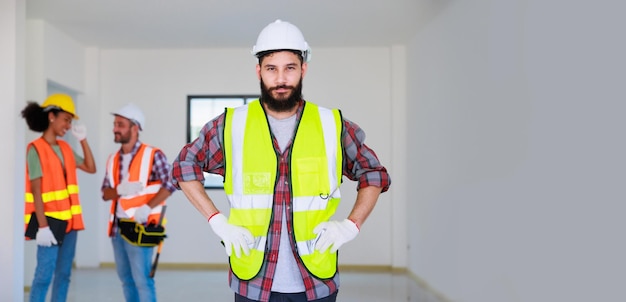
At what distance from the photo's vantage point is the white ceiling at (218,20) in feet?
17.6

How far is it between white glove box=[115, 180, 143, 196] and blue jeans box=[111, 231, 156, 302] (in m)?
0.24

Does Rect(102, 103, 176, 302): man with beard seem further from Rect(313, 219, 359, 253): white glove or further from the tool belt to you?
Rect(313, 219, 359, 253): white glove

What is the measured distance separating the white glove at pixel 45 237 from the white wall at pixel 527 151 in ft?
8.74

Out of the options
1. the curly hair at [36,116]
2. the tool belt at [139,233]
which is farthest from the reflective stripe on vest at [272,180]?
the curly hair at [36,116]

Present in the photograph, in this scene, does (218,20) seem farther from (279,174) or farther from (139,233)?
(279,174)

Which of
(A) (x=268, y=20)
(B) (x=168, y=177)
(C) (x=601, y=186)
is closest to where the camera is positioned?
(C) (x=601, y=186)

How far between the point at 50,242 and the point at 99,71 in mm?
3890

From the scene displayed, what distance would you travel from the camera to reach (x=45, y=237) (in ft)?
11.9

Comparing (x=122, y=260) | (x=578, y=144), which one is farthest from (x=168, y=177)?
(x=578, y=144)

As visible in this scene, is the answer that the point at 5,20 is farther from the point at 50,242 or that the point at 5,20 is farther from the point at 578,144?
the point at 578,144

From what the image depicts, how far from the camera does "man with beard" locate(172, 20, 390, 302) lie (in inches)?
69.7

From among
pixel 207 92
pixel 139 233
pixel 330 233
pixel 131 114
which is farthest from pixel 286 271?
pixel 207 92

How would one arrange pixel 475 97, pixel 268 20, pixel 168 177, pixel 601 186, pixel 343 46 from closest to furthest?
pixel 601 186 → pixel 168 177 → pixel 475 97 → pixel 268 20 → pixel 343 46

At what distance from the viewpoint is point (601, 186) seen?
249cm
